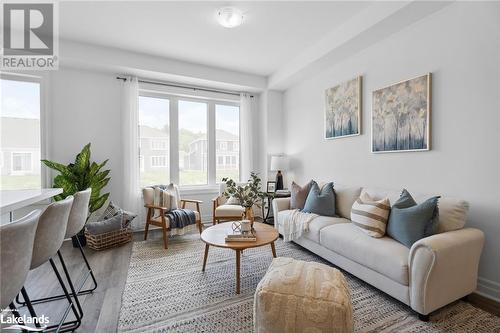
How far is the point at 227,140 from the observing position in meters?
4.76

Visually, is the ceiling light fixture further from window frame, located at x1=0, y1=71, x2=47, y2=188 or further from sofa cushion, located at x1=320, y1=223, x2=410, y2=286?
window frame, located at x1=0, y1=71, x2=47, y2=188

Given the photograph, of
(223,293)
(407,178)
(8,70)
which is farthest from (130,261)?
(407,178)

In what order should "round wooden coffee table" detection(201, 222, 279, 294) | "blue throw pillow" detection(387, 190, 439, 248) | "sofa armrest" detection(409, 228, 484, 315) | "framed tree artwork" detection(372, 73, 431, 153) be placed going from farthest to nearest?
1. "framed tree artwork" detection(372, 73, 431, 153)
2. "round wooden coffee table" detection(201, 222, 279, 294)
3. "blue throw pillow" detection(387, 190, 439, 248)
4. "sofa armrest" detection(409, 228, 484, 315)

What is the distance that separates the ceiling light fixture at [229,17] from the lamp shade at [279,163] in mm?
2278

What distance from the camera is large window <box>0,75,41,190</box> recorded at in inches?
124

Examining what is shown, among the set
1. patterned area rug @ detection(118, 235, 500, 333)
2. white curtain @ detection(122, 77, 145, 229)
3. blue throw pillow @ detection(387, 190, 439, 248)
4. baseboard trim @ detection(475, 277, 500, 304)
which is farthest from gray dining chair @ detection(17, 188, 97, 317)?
baseboard trim @ detection(475, 277, 500, 304)

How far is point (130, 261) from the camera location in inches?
107

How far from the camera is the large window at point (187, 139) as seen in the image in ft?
13.4

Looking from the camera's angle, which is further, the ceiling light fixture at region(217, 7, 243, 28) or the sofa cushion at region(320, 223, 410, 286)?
the ceiling light fixture at region(217, 7, 243, 28)

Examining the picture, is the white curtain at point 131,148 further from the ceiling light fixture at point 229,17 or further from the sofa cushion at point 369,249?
the sofa cushion at point 369,249

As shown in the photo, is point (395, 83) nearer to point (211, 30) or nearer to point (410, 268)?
point (410, 268)

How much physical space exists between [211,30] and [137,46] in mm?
1176

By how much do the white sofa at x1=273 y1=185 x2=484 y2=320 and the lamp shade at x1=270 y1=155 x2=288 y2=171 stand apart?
1998 millimetres

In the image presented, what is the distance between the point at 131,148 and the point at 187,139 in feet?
3.27
